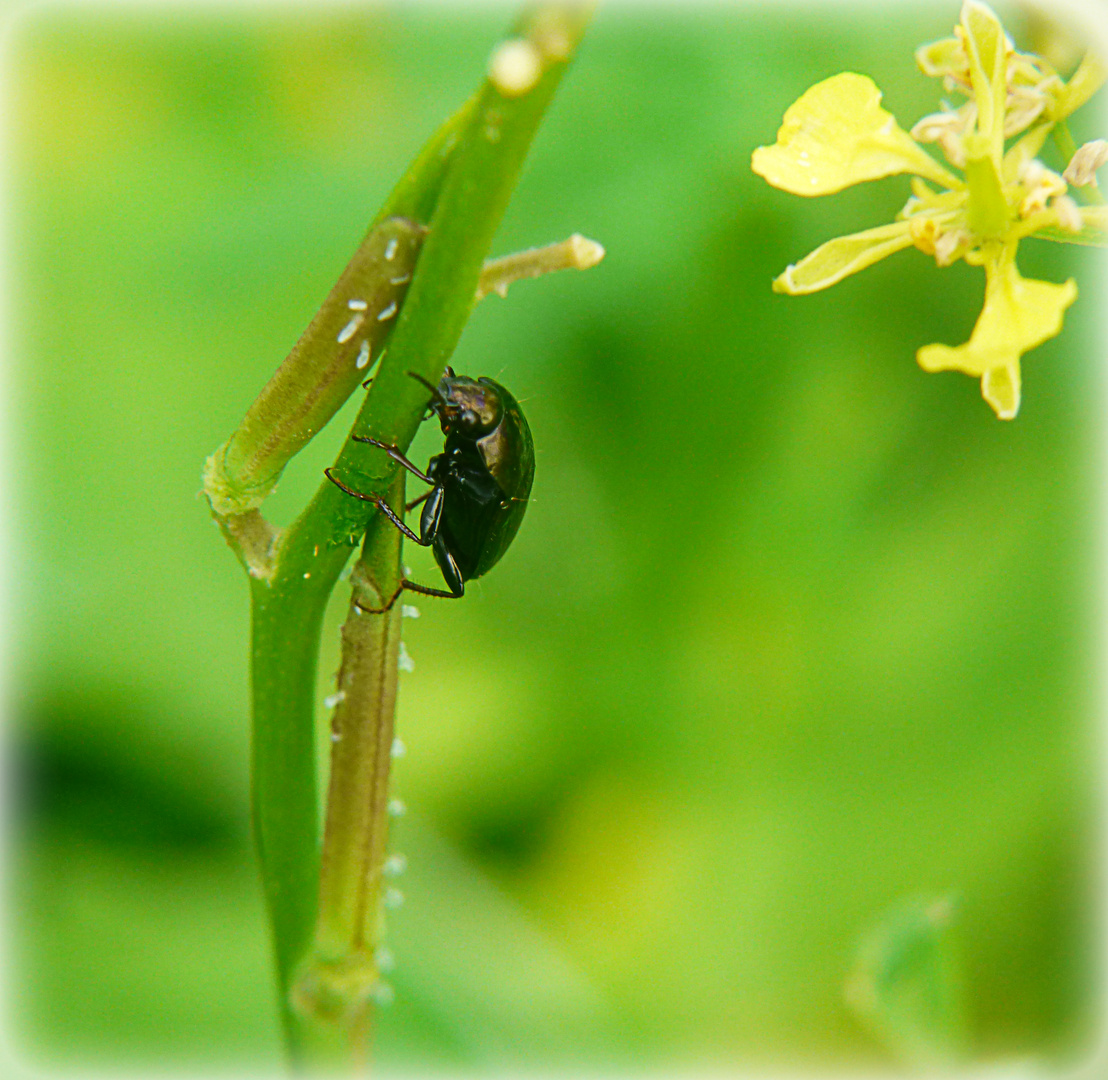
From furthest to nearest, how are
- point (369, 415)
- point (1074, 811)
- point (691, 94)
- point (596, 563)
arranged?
point (596, 563) → point (691, 94) → point (1074, 811) → point (369, 415)

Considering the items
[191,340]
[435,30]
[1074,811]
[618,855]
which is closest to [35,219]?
[191,340]

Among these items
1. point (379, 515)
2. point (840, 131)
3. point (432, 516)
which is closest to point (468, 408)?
point (432, 516)

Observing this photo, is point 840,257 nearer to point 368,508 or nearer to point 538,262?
point 538,262

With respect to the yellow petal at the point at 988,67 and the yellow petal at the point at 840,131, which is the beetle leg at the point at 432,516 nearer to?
the yellow petal at the point at 840,131

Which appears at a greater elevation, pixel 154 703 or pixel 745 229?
pixel 745 229

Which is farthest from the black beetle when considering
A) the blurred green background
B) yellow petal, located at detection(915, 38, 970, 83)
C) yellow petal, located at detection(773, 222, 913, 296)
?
the blurred green background

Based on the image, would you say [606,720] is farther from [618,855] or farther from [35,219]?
[35,219]

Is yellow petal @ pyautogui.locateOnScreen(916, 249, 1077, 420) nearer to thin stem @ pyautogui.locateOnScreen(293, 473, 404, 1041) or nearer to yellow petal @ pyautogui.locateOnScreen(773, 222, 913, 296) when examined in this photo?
yellow petal @ pyautogui.locateOnScreen(773, 222, 913, 296)
